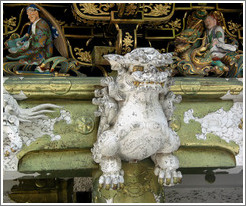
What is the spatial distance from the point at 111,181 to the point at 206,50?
0.79 meters

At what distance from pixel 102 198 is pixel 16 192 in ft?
2.39

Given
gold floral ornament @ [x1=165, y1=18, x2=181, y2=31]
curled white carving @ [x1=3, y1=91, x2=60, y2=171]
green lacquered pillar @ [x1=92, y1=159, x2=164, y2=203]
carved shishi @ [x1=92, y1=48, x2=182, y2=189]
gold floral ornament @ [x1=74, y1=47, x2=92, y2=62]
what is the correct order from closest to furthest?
carved shishi @ [x1=92, y1=48, x2=182, y2=189] → curled white carving @ [x1=3, y1=91, x2=60, y2=171] → green lacquered pillar @ [x1=92, y1=159, x2=164, y2=203] → gold floral ornament @ [x1=74, y1=47, x2=92, y2=62] → gold floral ornament @ [x1=165, y1=18, x2=181, y2=31]

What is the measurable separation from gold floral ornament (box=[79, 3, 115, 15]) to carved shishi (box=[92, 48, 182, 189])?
0.33m

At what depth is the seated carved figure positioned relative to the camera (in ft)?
6.19

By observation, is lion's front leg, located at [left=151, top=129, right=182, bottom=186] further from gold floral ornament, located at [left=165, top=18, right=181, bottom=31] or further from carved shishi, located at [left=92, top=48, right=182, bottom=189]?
gold floral ornament, located at [left=165, top=18, right=181, bottom=31]

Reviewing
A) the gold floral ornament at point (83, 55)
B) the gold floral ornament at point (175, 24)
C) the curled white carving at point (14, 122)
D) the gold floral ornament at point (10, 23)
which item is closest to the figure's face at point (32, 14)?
the gold floral ornament at point (10, 23)

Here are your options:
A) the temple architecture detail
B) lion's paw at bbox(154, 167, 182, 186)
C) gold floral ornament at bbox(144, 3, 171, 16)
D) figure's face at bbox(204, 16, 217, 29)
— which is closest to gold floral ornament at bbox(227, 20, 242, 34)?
the temple architecture detail

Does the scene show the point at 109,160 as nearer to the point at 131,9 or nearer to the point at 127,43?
the point at 127,43

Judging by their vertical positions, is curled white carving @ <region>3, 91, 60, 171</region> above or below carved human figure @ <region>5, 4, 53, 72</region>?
below

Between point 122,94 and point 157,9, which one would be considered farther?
point 157,9

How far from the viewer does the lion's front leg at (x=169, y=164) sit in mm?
1560

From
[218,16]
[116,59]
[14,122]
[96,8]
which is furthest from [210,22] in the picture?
[14,122]

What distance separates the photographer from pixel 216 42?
6.25 feet

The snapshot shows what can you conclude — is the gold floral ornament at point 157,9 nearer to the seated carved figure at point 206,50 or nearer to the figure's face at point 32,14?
the seated carved figure at point 206,50
